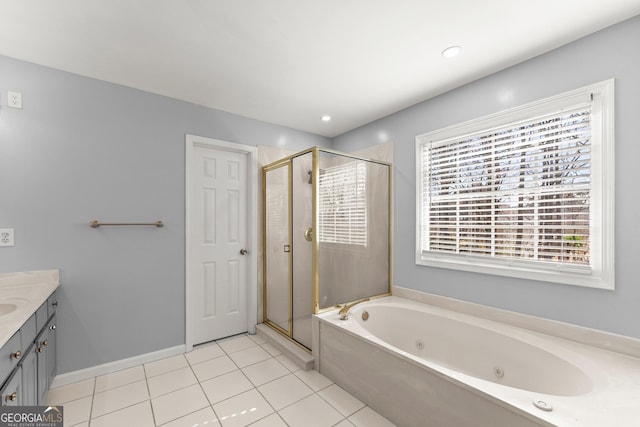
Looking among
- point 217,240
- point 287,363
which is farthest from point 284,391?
point 217,240

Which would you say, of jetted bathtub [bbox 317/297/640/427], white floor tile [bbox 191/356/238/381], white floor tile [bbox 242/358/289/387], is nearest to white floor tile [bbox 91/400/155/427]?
white floor tile [bbox 191/356/238/381]

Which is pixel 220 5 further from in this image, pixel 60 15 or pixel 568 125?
pixel 568 125

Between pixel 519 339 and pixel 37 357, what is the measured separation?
9.86 ft

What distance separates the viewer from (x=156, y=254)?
2547 millimetres

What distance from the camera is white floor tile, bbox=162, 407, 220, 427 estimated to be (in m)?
1.74

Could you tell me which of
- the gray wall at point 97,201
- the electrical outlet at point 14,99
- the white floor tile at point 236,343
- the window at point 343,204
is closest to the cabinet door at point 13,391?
the gray wall at point 97,201

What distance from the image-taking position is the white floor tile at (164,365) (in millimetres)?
2357

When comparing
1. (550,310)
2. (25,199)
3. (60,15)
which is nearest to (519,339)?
(550,310)

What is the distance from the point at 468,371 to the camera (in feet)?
6.97

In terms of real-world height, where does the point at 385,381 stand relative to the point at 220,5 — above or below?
below

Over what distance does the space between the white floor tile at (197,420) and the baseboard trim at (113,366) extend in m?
0.94

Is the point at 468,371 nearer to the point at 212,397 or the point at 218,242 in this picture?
the point at 212,397

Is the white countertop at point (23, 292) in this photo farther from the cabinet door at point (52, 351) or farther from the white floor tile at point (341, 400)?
the white floor tile at point (341, 400)

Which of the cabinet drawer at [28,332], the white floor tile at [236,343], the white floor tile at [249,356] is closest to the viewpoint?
the cabinet drawer at [28,332]
